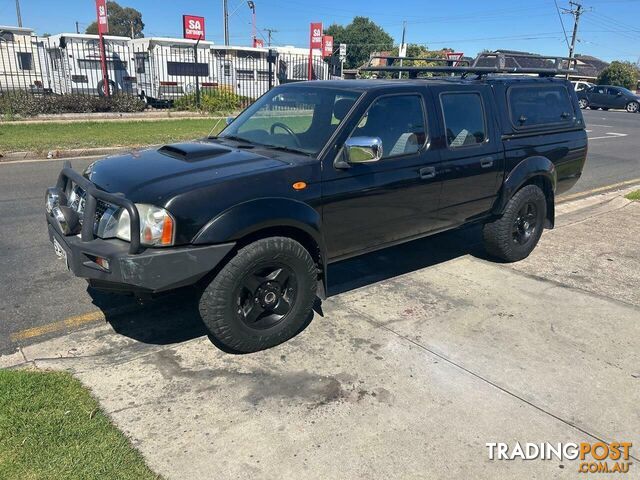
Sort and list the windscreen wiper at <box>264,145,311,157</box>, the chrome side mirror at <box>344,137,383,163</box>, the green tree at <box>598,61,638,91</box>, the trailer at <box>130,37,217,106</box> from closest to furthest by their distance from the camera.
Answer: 1. the chrome side mirror at <box>344,137,383,163</box>
2. the windscreen wiper at <box>264,145,311,157</box>
3. the trailer at <box>130,37,217,106</box>
4. the green tree at <box>598,61,638,91</box>

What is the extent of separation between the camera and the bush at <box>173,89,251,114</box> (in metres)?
18.9

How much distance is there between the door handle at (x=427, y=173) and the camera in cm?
436

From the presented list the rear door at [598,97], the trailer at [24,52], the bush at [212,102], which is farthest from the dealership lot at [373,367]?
the rear door at [598,97]

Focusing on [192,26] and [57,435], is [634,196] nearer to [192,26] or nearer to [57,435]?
[57,435]

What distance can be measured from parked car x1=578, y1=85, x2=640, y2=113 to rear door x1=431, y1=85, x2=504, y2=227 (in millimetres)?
34960

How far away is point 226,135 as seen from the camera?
15.3 ft

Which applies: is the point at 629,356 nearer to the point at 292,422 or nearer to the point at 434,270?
the point at 434,270

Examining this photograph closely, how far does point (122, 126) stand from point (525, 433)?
14373 mm

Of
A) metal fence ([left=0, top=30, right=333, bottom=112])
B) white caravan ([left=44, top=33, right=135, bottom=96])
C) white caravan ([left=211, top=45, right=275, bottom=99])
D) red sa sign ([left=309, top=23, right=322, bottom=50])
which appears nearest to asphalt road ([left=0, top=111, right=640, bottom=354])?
metal fence ([left=0, top=30, right=333, bottom=112])

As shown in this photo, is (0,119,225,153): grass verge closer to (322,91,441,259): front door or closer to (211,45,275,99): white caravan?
(322,91,441,259): front door

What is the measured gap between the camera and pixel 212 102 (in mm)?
19109

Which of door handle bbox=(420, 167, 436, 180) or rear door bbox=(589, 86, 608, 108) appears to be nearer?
door handle bbox=(420, 167, 436, 180)

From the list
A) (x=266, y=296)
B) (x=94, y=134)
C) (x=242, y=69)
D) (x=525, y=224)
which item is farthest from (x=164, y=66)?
(x=266, y=296)

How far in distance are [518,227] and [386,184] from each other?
2088mm
